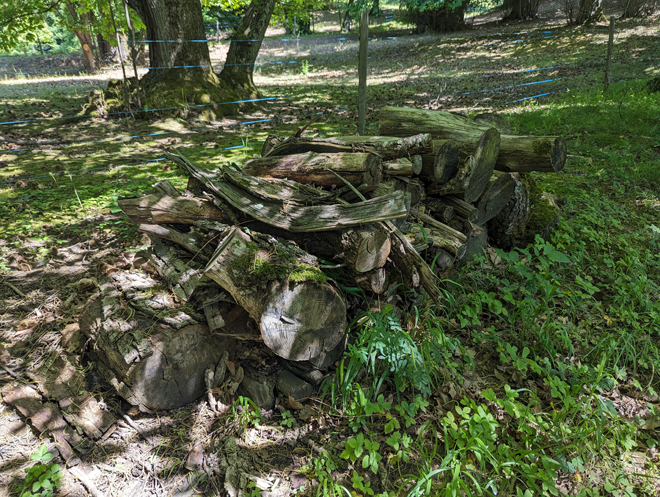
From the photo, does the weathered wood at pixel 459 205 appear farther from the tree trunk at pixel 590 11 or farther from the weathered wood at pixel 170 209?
the tree trunk at pixel 590 11

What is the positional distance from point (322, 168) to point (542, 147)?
199cm

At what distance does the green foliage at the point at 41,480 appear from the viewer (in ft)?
6.11

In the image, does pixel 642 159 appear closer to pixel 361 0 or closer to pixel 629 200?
pixel 629 200

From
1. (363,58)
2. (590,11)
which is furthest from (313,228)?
(590,11)

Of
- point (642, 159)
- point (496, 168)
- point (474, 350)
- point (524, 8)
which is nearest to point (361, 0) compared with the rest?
point (524, 8)

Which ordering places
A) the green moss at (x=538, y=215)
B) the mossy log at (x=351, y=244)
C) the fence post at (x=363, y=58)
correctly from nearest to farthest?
1. the mossy log at (x=351, y=244)
2. the green moss at (x=538, y=215)
3. the fence post at (x=363, y=58)

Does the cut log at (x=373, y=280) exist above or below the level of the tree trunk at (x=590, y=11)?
below

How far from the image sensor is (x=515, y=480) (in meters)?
2.04

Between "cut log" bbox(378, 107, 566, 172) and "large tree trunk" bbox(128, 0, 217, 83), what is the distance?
6.53 meters

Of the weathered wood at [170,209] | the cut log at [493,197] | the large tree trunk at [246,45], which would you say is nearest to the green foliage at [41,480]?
the weathered wood at [170,209]

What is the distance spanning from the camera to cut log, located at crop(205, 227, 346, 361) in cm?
224

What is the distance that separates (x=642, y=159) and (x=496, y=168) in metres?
3.46

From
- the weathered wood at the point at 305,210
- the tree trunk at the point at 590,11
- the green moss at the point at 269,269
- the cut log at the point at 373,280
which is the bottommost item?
the cut log at the point at 373,280

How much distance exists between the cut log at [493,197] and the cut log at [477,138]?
13cm
